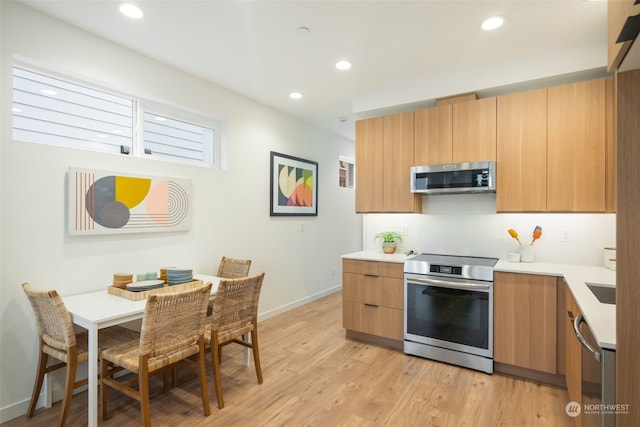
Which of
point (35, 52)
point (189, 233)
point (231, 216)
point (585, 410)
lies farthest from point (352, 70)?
point (585, 410)

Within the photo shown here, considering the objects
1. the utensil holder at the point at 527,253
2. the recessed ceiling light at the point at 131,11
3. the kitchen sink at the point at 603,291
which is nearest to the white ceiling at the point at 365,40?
the recessed ceiling light at the point at 131,11

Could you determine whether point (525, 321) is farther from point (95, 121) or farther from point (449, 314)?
point (95, 121)

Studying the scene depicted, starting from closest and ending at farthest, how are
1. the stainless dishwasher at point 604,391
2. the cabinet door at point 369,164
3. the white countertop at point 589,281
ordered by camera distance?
the stainless dishwasher at point 604,391
the white countertop at point 589,281
the cabinet door at point 369,164

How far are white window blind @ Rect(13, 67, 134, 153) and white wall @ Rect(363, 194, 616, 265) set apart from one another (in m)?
2.70

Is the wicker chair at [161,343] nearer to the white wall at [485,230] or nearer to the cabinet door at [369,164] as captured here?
the cabinet door at [369,164]

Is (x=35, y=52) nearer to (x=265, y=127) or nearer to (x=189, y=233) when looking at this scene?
(x=189, y=233)

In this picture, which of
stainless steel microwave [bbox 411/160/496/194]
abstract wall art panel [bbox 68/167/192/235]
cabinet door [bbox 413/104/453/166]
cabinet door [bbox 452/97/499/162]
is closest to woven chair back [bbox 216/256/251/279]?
abstract wall art panel [bbox 68/167/192/235]

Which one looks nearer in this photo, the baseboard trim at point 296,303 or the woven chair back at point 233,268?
the woven chair back at point 233,268

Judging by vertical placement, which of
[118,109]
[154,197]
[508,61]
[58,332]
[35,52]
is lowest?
[58,332]

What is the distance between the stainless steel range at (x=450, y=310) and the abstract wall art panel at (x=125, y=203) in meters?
2.21

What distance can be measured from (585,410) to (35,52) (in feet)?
12.5

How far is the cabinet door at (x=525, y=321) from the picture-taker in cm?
253

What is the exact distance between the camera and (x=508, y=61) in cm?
296

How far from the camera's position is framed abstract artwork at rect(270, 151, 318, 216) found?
4.31m
